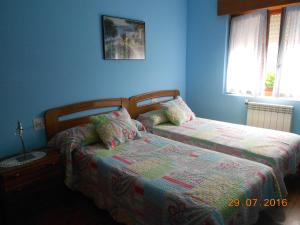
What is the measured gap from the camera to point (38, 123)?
2385mm

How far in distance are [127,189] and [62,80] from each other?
142cm

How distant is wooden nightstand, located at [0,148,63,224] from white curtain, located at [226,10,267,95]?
2858 mm

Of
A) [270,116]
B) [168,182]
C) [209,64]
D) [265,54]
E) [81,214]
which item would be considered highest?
[265,54]

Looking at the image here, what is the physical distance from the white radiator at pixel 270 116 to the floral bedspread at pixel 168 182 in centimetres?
153

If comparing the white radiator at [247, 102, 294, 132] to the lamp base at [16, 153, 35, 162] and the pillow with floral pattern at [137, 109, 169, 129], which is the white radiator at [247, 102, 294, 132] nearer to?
the pillow with floral pattern at [137, 109, 169, 129]

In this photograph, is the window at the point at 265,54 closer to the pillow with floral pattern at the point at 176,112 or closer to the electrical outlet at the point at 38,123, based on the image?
the pillow with floral pattern at the point at 176,112

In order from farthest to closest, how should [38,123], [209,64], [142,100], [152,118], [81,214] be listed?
1. [209,64]
2. [142,100]
3. [152,118]
4. [38,123]
5. [81,214]

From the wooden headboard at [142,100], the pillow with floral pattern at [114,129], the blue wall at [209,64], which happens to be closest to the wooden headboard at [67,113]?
the pillow with floral pattern at [114,129]

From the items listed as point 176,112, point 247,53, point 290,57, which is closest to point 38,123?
point 176,112

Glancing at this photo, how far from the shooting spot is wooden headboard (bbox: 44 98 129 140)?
244cm

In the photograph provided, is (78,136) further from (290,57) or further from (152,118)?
(290,57)

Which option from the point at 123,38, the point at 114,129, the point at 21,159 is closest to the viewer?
the point at 21,159

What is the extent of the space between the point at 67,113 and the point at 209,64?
249 cm

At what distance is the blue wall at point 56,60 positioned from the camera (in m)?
2.14
